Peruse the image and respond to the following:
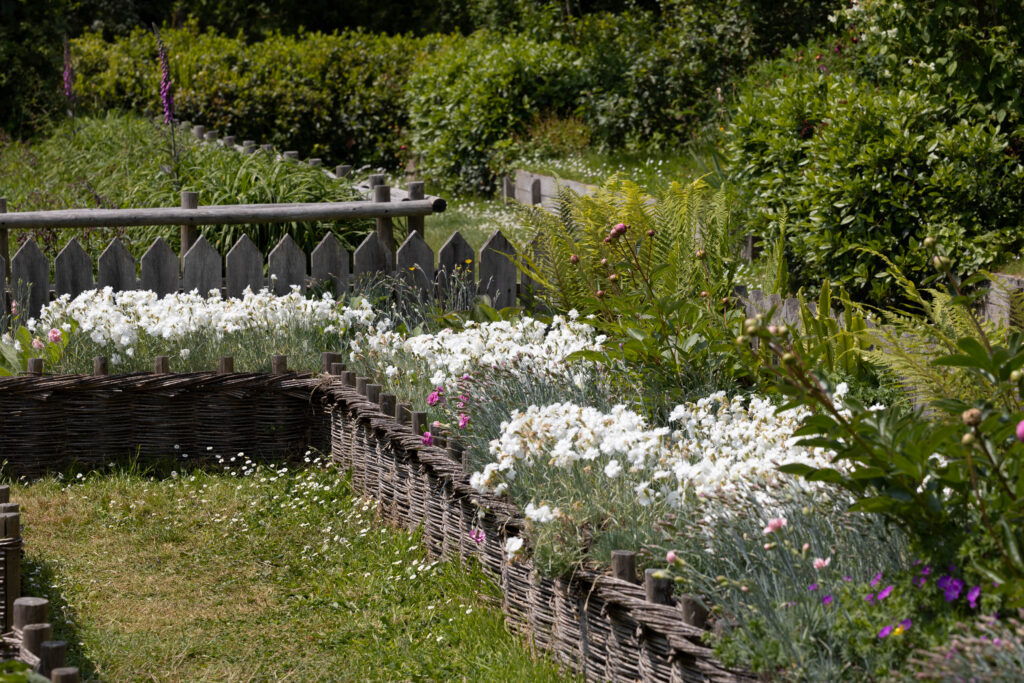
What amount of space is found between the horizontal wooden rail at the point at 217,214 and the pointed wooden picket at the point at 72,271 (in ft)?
0.70

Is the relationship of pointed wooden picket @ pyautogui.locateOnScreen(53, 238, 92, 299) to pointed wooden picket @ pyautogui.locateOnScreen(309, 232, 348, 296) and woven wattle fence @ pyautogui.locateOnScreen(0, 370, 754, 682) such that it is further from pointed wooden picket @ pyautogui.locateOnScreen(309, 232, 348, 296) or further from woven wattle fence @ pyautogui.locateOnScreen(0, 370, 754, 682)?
woven wattle fence @ pyautogui.locateOnScreen(0, 370, 754, 682)

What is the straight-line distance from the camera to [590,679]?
3.41 m

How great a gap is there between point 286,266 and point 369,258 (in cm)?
52

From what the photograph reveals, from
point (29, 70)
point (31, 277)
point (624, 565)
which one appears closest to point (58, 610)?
point (624, 565)

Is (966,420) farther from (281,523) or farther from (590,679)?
(281,523)

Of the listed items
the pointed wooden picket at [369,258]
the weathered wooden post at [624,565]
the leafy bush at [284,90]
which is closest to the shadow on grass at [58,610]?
the weathered wooden post at [624,565]

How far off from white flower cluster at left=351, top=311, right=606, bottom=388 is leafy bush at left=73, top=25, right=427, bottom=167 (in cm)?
1199

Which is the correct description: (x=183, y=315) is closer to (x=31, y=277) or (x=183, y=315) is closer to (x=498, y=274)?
(x=31, y=277)

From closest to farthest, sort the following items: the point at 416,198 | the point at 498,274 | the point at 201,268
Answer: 1. the point at 498,274
2. the point at 201,268
3. the point at 416,198

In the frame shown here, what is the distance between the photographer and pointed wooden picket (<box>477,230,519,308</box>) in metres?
6.74

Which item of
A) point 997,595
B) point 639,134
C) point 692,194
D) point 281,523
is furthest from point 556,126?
point 997,595

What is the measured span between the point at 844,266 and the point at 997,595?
504 cm

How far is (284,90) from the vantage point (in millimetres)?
16812

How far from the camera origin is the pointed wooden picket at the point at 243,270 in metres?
6.82
